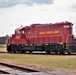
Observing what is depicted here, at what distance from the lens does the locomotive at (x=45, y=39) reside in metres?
33.7

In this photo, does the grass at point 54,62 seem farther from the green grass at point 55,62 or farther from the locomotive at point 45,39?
the locomotive at point 45,39

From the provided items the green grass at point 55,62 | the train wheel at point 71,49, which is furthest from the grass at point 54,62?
the train wheel at point 71,49

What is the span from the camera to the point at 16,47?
1554 inches

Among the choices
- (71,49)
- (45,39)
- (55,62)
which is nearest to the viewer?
(55,62)

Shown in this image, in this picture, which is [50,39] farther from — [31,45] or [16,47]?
[16,47]

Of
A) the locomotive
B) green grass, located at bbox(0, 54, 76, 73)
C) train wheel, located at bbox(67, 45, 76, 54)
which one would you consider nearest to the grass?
green grass, located at bbox(0, 54, 76, 73)

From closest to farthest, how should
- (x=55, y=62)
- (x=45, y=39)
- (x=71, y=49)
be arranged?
(x=55, y=62)
(x=71, y=49)
(x=45, y=39)

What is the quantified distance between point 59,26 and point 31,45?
5.40 m

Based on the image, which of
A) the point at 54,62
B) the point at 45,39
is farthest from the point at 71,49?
the point at 54,62

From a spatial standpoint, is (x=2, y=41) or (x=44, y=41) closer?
(x=44, y=41)

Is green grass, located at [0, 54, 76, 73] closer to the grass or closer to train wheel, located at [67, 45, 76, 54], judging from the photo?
the grass

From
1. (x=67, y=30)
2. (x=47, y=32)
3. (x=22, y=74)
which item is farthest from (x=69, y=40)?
(x=22, y=74)

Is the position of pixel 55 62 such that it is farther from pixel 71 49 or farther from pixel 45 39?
pixel 45 39

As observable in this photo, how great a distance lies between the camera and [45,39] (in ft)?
119
